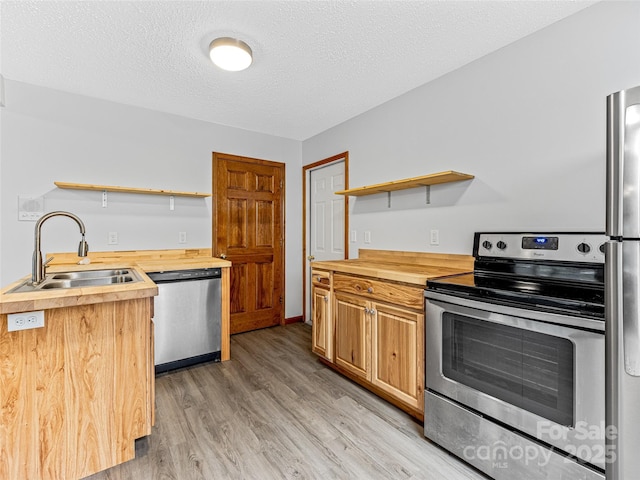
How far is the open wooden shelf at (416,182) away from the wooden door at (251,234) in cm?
130

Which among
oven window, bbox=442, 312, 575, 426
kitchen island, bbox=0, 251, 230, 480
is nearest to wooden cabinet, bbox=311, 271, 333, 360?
oven window, bbox=442, 312, 575, 426

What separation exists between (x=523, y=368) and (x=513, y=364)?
0.14ft

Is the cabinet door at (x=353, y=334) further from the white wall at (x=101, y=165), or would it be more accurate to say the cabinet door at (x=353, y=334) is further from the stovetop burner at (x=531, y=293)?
the white wall at (x=101, y=165)

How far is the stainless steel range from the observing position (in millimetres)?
1227

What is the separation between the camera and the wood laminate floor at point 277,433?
1.60 metres

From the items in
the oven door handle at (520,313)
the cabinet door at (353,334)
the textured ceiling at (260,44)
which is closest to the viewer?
the oven door handle at (520,313)

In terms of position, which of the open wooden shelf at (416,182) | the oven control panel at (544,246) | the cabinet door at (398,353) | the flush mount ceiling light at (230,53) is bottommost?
the cabinet door at (398,353)

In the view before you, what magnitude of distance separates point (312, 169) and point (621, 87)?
2.93 metres

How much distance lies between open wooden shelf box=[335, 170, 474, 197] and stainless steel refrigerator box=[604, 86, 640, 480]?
1162 millimetres

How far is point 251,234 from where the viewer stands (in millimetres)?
3791

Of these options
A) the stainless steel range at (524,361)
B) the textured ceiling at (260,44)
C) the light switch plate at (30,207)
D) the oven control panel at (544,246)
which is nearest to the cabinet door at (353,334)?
the stainless steel range at (524,361)

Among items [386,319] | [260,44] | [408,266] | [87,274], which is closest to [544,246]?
[408,266]

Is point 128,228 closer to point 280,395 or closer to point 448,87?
point 280,395

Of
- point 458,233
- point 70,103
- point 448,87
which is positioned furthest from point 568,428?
point 70,103
